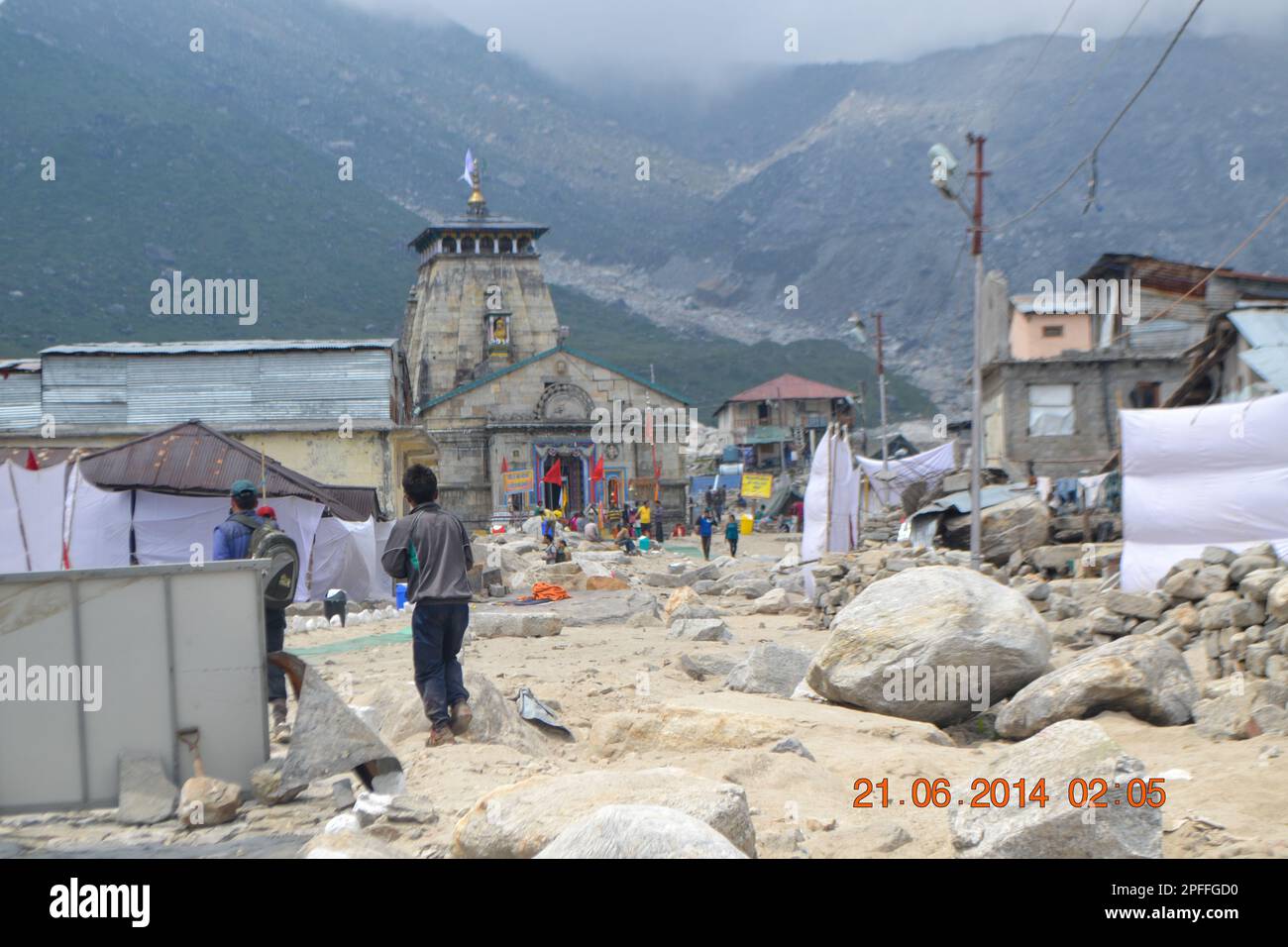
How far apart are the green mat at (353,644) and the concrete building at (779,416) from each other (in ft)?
172

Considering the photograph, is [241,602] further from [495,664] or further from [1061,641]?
[1061,641]

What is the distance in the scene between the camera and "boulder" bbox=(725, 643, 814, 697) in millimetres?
9727

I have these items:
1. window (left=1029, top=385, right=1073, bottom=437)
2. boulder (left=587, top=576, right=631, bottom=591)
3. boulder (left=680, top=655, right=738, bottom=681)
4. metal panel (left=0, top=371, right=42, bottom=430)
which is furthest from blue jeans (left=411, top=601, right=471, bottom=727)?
window (left=1029, top=385, right=1073, bottom=437)

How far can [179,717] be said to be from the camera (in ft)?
20.2

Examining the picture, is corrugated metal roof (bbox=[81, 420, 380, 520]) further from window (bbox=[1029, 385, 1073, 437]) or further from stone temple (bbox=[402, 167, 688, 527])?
stone temple (bbox=[402, 167, 688, 527])

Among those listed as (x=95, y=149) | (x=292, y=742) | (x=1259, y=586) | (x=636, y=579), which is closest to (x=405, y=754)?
(x=292, y=742)

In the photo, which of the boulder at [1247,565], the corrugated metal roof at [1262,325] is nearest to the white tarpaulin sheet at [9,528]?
the boulder at [1247,565]

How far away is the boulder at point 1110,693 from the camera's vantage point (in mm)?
8023

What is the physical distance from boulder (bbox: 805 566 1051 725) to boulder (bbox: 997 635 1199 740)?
1.37ft

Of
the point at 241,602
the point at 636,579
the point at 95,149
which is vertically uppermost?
the point at 95,149
